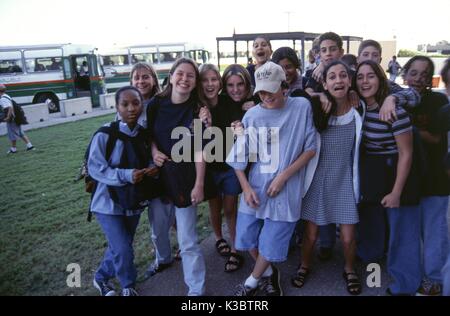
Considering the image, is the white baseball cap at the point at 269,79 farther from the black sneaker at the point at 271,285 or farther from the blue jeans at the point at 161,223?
the black sneaker at the point at 271,285

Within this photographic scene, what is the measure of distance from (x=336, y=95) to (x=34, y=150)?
8659mm

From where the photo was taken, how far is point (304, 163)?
8.89ft

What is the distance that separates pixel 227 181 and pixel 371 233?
141 cm

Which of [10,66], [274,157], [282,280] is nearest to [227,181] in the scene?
[274,157]

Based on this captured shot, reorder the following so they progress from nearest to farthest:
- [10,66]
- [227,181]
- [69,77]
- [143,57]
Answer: [227,181] < [10,66] < [69,77] < [143,57]

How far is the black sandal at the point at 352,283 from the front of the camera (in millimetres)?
2889

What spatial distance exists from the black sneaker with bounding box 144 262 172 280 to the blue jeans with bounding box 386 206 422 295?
198 centimetres

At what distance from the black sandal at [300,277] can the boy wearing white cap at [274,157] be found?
0.39 m

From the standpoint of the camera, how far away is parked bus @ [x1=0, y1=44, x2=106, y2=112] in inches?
618

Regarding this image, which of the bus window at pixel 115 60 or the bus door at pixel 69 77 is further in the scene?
the bus window at pixel 115 60

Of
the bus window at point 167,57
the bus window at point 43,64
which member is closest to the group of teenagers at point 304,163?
the bus window at point 43,64

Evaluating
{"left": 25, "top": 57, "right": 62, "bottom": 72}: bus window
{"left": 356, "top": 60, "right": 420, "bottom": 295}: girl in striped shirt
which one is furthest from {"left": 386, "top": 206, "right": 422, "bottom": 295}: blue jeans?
{"left": 25, "top": 57, "right": 62, "bottom": 72}: bus window

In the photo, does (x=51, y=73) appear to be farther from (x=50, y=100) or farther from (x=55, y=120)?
(x=55, y=120)
